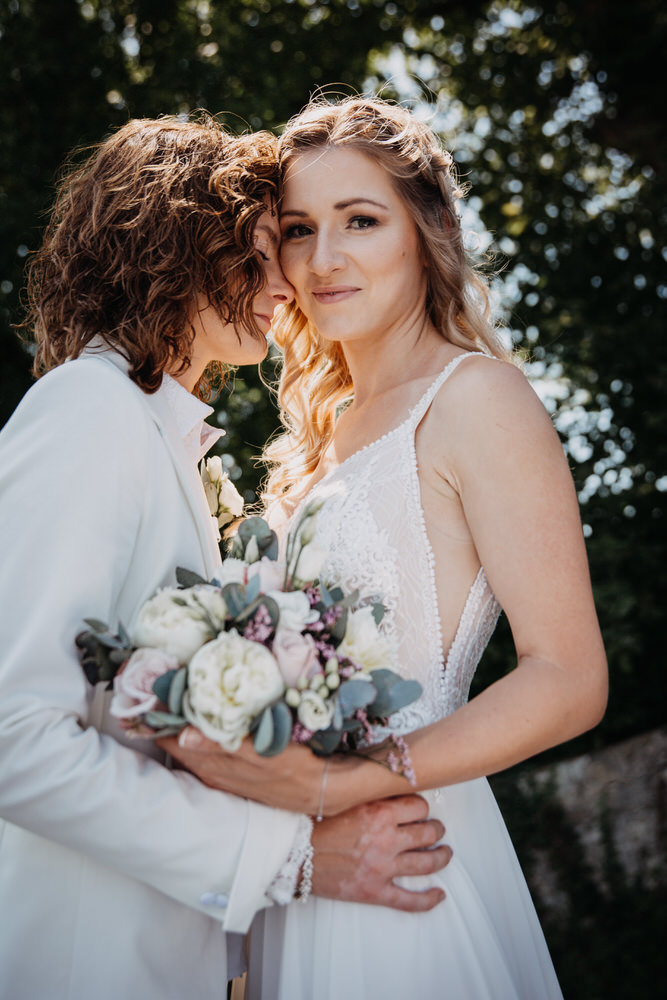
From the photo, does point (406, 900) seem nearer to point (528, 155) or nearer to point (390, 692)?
point (390, 692)

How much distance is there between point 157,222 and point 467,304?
110 cm

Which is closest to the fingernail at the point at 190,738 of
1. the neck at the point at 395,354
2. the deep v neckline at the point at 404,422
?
the deep v neckline at the point at 404,422

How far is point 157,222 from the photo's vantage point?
248cm

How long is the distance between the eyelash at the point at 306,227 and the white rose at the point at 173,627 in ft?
5.07

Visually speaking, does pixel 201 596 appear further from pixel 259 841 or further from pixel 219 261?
pixel 219 261

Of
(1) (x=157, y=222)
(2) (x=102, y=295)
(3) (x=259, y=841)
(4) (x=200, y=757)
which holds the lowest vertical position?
(3) (x=259, y=841)

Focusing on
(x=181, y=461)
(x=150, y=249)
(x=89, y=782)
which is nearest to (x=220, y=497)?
(x=181, y=461)

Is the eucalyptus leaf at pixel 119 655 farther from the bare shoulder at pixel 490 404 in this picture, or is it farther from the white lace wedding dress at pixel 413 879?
the bare shoulder at pixel 490 404

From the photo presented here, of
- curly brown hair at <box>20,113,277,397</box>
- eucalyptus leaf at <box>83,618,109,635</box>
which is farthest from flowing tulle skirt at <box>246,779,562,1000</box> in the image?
curly brown hair at <box>20,113,277,397</box>

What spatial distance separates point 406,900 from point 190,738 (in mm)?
740

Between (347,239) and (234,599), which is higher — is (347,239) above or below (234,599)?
above

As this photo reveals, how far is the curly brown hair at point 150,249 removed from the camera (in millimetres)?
2453

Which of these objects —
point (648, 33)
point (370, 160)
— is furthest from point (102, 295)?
point (648, 33)

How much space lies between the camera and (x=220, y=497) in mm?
2920
